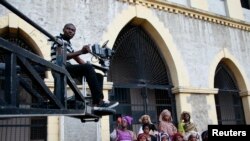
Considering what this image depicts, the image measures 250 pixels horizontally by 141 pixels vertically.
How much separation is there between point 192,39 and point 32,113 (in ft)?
25.1

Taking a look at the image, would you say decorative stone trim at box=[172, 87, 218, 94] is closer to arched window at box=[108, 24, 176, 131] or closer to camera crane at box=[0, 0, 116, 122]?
arched window at box=[108, 24, 176, 131]

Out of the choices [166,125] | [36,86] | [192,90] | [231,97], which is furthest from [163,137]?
[231,97]

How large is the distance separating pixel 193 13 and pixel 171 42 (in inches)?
56.7

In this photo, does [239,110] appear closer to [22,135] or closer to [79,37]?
[79,37]

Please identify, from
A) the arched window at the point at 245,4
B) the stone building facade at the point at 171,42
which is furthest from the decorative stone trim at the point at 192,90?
the arched window at the point at 245,4

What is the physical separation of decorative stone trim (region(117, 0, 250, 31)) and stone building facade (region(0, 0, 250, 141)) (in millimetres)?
27

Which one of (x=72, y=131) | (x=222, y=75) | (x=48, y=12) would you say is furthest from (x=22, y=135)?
(x=222, y=75)

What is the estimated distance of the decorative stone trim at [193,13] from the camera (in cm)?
888

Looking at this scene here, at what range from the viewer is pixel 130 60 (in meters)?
8.58

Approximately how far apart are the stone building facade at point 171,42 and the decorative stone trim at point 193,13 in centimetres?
3

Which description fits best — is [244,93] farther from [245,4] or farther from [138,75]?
[138,75]

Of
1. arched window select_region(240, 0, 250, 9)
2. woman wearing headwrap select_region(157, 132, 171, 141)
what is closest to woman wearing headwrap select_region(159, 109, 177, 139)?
woman wearing headwrap select_region(157, 132, 171, 141)

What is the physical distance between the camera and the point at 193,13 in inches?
384

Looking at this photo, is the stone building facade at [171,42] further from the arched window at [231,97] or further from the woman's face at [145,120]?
the woman's face at [145,120]
